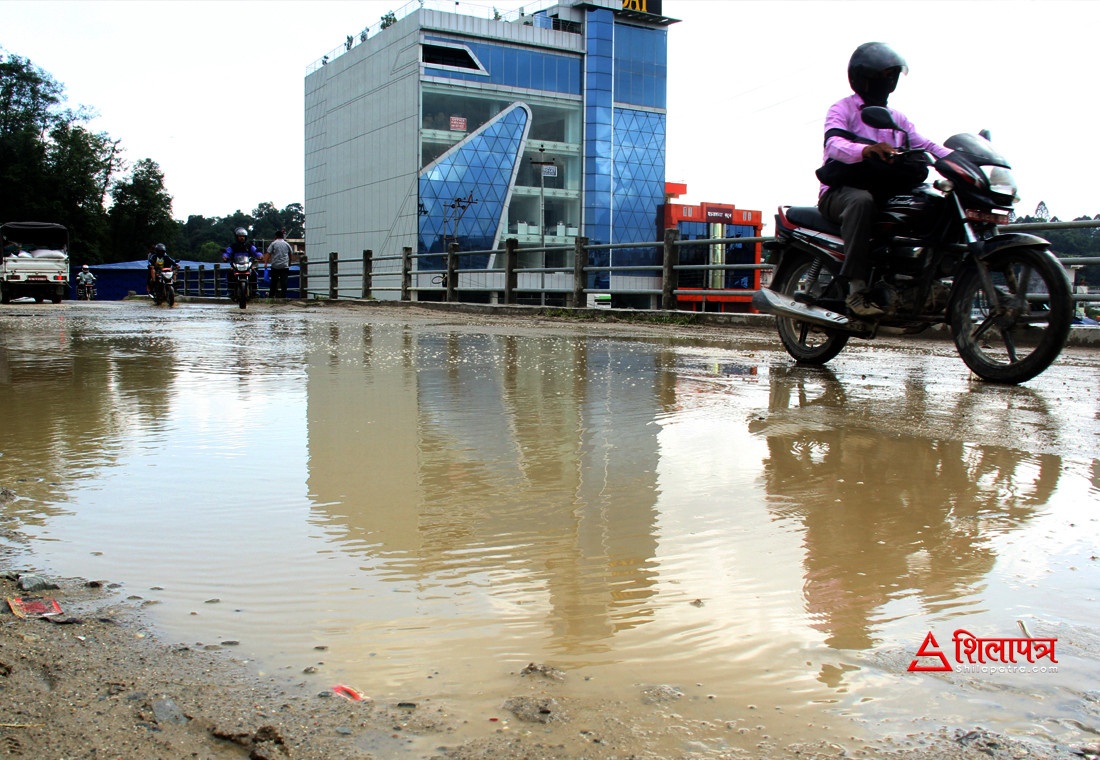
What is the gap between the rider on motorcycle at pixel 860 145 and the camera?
4.93 meters

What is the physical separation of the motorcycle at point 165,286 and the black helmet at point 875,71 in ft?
54.8

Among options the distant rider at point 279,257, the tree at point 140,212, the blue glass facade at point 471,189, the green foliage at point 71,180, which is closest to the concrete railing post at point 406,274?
the distant rider at point 279,257

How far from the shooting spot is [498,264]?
53.2 meters

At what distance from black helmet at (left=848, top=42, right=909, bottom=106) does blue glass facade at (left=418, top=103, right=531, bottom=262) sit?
162ft

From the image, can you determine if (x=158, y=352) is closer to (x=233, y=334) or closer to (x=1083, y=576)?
(x=233, y=334)

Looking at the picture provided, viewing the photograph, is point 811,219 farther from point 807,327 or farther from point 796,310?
point 807,327

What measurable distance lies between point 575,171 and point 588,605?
60.0 metres

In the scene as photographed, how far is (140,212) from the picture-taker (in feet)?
222

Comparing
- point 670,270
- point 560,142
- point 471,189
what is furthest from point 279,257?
point 560,142

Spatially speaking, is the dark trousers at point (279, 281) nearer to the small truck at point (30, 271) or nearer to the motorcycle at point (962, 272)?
the small truck at point (30, 271)

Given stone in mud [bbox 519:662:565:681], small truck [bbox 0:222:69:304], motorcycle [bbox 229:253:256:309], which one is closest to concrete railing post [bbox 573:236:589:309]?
motorcycle [bbox 229:253:256:309]

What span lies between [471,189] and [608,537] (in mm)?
54910

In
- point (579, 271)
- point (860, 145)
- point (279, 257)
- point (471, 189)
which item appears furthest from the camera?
point (471, 189)

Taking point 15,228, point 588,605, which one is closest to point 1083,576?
point 588,605
